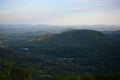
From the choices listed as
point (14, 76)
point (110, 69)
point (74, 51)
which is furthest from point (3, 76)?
point (74, 51)

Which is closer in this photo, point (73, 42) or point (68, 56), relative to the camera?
point (68, 56)

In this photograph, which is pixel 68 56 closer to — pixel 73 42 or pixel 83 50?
pixel 83 50

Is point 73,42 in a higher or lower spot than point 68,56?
higher

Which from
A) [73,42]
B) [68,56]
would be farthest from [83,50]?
[73,42]

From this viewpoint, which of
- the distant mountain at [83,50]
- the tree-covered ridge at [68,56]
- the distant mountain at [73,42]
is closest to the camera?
the tree-covered ridge at [68,56]

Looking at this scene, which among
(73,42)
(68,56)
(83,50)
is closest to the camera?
(68,56)

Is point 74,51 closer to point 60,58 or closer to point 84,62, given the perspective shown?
point 60,58

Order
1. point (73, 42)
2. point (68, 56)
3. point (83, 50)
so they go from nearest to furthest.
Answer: point (68, 56)
point (83, 50)
point (73, 42)

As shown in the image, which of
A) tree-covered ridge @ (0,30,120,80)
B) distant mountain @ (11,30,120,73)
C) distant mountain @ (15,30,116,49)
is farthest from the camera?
distant mountain @ (15,30,116,49)

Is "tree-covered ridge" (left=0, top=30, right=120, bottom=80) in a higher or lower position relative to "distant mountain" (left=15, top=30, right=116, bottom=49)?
lower

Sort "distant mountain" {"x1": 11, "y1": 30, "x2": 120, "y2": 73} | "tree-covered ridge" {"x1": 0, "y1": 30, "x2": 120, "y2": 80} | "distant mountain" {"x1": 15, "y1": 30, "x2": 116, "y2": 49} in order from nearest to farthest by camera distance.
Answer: "tree-covered ridge" {"x1": 0, "y1": 30, "x2": 120, "y2": 80}, "distant mountain" {"x1": 11, "y1": 30, "x2": 120, "y2": 73}, "distant mountain" {"x1": 15, "y1": 30, "x2": 116, "y2": 49}

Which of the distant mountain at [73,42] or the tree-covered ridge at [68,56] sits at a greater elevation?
the distant mountain at [73,42]

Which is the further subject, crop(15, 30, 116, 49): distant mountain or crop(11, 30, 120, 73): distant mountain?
crop(15, 30, 116, 49): distant mountain
